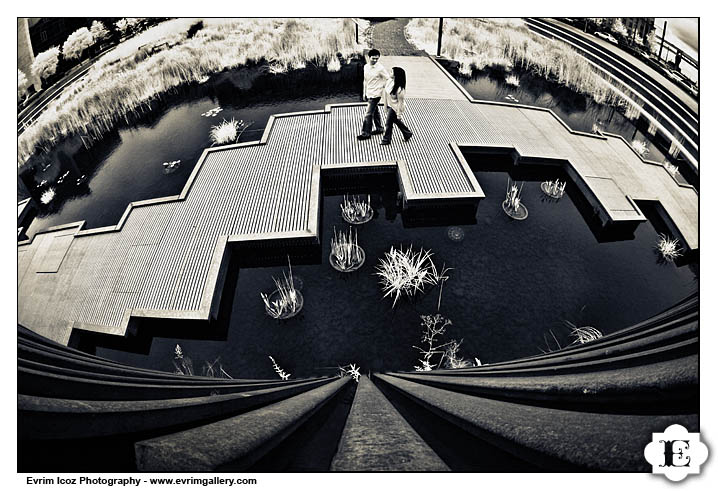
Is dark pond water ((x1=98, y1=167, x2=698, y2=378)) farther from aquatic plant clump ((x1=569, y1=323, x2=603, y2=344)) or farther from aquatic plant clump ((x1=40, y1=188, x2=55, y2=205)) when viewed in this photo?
aquatic plant clump ((x1=40, y1=188, x2=55, y2=205))

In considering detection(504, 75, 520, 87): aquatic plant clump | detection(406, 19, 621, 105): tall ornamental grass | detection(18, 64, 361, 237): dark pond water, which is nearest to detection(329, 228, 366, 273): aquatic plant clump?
detection(18, 64, 361, 237): dark pond water

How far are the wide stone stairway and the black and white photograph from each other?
0.02m

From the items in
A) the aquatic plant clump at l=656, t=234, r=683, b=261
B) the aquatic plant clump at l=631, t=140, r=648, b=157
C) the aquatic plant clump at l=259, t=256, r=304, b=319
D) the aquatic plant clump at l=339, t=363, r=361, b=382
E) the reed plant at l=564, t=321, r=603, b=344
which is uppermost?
the aquatic plant clump at l=631, t=140, r=648, b=157

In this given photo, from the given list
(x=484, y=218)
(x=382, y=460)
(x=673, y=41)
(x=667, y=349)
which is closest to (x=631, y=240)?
(x=484, y=218)

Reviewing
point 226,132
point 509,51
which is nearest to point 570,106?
point 509,51

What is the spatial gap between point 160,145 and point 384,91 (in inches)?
266

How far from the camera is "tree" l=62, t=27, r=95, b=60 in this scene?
7.99 m

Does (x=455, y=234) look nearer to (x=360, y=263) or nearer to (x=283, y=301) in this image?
(x=360, y=263)

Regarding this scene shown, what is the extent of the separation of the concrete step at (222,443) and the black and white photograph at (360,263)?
23mm

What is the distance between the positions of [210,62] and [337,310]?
41.3 ft

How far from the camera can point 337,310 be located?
6125 millimetres

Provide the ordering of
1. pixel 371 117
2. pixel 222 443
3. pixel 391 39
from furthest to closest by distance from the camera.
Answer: pixel 391 39 < pixel 371 117 < pixel 222 443

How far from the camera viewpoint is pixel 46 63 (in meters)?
8.88

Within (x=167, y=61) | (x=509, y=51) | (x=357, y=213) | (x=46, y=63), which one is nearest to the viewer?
(x=357, y=213)
